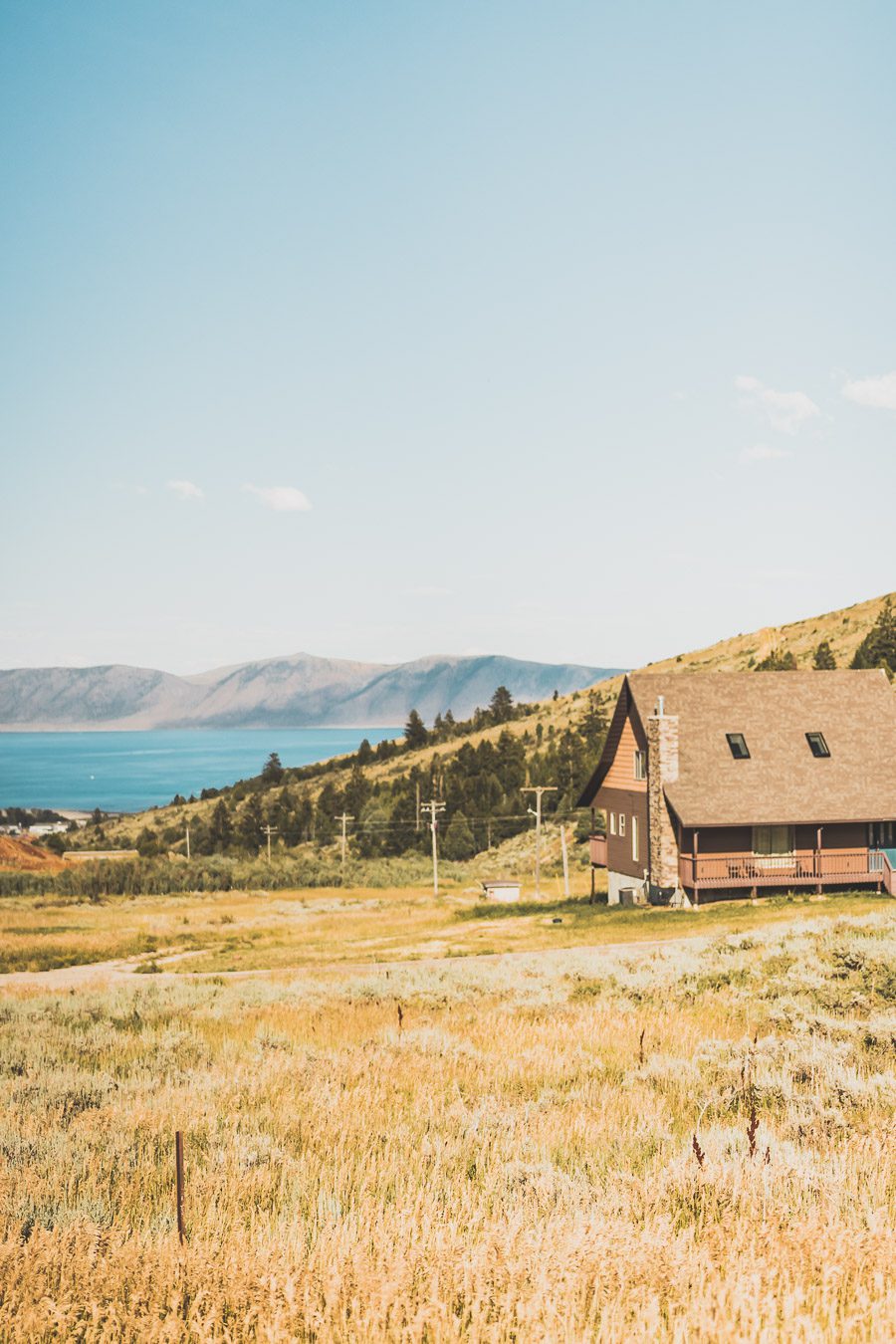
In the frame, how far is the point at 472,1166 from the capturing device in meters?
7.30

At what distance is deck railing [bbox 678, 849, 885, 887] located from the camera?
127 feet

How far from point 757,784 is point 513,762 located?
181ft

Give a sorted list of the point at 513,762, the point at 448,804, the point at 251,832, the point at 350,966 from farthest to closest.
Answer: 1. the point at 251,832
2. the point at 513,762
3. the point at 448,804
4. the point at 350,966

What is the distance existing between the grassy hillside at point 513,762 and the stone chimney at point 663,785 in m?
37.9

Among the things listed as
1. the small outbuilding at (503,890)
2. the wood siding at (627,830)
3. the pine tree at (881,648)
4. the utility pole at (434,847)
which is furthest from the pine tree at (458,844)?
the wood siding at (627,830)

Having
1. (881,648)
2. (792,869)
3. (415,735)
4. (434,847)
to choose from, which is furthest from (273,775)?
(792,869)

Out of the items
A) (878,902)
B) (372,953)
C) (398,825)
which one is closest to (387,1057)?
(372,953)

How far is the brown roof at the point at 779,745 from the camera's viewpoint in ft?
129

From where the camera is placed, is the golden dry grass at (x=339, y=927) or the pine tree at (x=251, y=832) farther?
the pine tree at (x=251, y=832)

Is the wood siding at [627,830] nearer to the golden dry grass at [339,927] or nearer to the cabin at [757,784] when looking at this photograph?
the cabin at [757,784]

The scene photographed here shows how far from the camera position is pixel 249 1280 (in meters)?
5.09

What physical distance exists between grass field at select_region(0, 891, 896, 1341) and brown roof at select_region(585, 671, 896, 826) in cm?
2275

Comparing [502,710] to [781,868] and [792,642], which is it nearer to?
[792,642]

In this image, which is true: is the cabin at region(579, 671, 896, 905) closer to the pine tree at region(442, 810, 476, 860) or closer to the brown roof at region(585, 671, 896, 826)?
the brown roof at region(585, 671, 896, 826)
